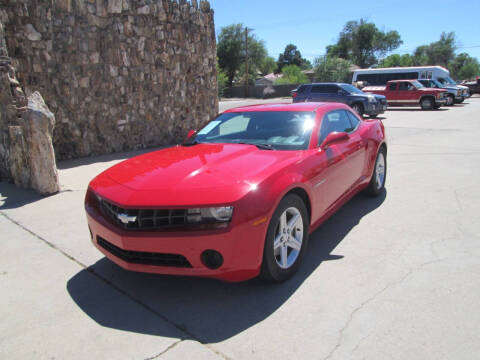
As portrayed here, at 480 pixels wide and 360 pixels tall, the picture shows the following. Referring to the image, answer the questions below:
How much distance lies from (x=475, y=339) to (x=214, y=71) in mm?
10478

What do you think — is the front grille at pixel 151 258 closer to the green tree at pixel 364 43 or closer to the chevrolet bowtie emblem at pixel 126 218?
Result: the chevrolet bowtie emblem at pixel 126 218

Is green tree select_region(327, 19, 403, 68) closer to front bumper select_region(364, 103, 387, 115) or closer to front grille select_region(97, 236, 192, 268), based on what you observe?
front bumper select_region(364, 103, 387, 115)

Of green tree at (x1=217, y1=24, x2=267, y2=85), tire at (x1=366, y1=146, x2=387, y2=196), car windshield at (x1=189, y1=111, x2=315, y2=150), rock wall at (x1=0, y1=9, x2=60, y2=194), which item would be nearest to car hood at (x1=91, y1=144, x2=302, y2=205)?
car windshield at (x1=189, y1=111, x2=315, y2=150)

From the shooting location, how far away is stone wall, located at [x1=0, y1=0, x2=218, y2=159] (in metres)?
7.41

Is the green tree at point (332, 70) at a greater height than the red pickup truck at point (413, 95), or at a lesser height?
greater

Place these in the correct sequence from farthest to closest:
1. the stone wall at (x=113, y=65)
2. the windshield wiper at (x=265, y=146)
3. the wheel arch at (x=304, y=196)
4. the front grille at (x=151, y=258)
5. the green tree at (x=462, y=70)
→ the green tree at (x=462, y=70), the stone wall at (x=113, y=65), the windshield wiper at (x=265, y=146), the wheel arch at (x=304, y=196), the front grille at (x=151, y=258)

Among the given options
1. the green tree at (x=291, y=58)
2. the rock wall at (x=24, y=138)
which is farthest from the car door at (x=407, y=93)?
the green tree at (x=291, y=58)

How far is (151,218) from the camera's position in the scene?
2.58 metres

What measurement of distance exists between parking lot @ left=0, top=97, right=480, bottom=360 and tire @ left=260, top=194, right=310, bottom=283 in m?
0.15

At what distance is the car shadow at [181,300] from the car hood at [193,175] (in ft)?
2.54

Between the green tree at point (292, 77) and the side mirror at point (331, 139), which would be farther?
the green tree at point (292, 77)

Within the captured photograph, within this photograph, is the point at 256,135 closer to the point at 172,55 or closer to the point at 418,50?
the point at 172,55

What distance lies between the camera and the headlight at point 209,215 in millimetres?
2484

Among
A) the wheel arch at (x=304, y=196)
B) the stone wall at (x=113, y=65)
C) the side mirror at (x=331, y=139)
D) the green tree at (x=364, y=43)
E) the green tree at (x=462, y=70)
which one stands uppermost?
the green tree at (x=364, y=43)
